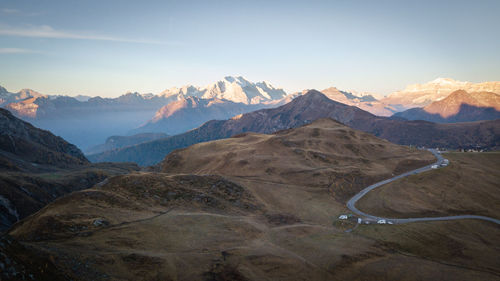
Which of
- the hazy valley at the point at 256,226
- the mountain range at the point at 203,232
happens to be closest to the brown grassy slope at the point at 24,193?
the hazy valley at the point at 256,226

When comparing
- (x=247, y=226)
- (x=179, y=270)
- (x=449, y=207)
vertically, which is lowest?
(x=449, y=207)

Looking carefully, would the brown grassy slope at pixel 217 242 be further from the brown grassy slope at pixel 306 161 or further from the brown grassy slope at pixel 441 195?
the brown grassy slope at pixel 306 161

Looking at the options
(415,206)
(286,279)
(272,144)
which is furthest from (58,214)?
(272,144)

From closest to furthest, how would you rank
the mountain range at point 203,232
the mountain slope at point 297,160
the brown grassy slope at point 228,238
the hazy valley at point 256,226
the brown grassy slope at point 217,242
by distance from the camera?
the mountain range at point 203,232
the brown grassy slope at point 217,242
the hazy valley at point 256,226
the brown grassy slope at point 228,238
the mountain slope at point 297,160

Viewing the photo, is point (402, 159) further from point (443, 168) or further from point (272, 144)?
point (272, 144)

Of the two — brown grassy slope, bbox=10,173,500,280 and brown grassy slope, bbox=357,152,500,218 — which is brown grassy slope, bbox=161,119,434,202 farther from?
brown grassy slope, bbox=10,173,500,280

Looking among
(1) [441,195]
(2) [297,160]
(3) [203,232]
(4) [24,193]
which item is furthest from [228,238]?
(4) [24,193]

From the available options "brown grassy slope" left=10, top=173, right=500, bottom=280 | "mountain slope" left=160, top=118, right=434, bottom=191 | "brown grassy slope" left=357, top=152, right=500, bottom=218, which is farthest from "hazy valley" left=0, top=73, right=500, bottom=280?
"mountain slope" left=160, top=118, right=434, bottom=191
